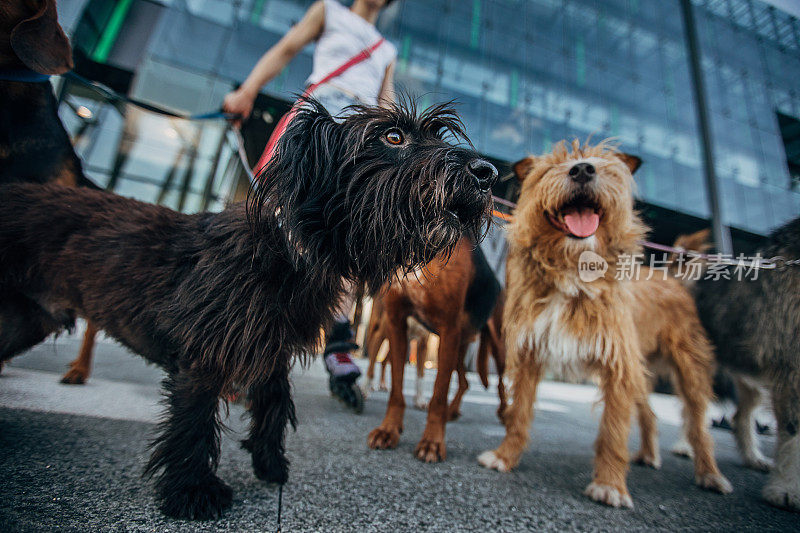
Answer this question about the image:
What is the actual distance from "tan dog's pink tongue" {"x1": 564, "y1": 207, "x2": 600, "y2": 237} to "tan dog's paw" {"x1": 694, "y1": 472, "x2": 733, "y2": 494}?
1.91 meters

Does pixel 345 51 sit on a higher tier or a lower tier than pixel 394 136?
higher

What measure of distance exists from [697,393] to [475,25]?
13.6 m

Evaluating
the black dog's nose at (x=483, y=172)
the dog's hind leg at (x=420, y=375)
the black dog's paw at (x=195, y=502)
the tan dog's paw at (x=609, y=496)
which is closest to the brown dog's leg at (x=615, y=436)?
the tan dog's paw at (x=609, y=496)

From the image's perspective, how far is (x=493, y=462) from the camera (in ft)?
7.32

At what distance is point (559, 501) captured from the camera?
1.86 metres

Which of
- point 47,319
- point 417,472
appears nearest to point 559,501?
point 417,472

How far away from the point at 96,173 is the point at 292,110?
33.7 ft

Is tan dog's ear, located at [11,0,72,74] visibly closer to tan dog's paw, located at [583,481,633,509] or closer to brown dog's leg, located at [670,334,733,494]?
tan dog's paw, located at [583,481,633,509]

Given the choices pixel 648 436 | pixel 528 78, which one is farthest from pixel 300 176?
pixel 528 78

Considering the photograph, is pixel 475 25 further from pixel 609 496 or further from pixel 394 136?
pixel 609 496

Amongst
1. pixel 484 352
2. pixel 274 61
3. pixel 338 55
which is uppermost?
pixel 338 55

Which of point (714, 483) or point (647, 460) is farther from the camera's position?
point (647, 460)

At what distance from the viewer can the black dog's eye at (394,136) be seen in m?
1.41

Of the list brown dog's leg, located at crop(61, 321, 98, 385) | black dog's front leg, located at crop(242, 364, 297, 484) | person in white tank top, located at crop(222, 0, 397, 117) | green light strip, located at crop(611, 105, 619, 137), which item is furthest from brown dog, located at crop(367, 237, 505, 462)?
green light strip, located at crop(611, 105, 619, 137)
